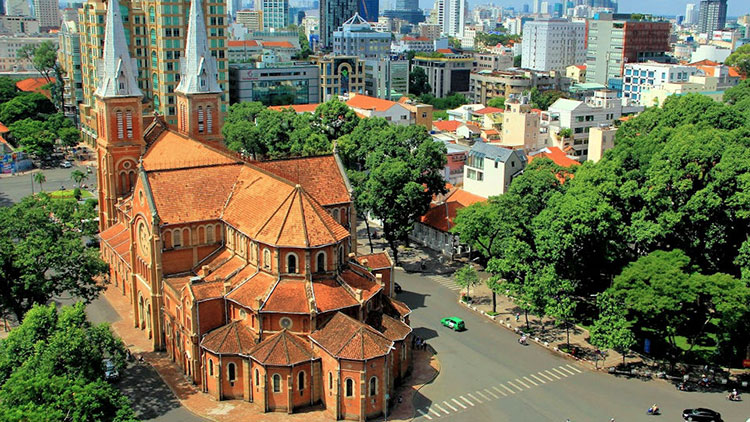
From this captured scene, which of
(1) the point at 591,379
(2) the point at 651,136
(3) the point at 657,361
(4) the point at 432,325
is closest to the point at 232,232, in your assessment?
(4) the point at 432,325

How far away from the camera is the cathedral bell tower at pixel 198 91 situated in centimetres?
8975

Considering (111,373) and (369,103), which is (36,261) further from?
(369,103)

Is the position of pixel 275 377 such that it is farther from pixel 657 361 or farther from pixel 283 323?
pixel 657 361

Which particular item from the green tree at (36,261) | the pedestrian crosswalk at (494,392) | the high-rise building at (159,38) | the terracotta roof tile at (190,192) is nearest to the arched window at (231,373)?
the pedestrian crosswalk at (494,392)

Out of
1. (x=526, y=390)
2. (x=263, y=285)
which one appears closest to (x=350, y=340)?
(x=263, y=285)

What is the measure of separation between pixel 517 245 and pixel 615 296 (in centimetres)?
1071

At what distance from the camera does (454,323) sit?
2980 inches

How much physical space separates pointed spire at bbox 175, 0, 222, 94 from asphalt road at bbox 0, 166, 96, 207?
46.0m

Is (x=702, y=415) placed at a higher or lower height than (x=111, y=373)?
lower

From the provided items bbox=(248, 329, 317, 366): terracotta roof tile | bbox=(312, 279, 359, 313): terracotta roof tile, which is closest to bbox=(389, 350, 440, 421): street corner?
bbox=(248, 329, 317, 366): terracotta roof tile

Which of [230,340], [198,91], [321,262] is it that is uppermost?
[198,91]

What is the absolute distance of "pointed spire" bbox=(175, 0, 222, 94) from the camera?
89.7m

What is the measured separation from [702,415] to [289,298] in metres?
33.0

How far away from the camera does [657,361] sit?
7031 centimetres
